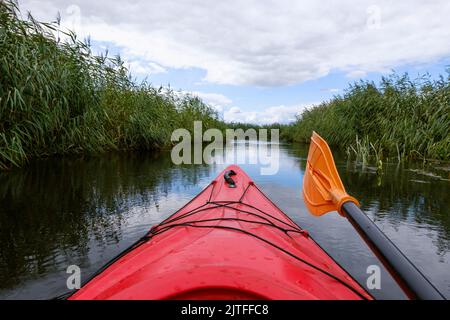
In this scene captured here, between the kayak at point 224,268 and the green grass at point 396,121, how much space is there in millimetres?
6443

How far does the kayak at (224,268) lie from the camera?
943 mm

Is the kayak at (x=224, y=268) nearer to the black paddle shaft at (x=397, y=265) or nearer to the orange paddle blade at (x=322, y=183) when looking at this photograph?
the black paddle shaft at (x=397, y=265)

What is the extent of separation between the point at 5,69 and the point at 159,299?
4.85 m

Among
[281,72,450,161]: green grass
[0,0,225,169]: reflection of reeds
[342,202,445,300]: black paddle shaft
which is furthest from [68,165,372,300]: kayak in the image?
[281,72,450,161]: green grass

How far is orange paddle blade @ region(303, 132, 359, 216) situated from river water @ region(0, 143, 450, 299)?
51 cm

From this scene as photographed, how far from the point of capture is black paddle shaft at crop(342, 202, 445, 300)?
3.56ft

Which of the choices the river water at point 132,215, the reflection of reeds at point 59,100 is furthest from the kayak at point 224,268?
the reflection of reeds at point 59,100

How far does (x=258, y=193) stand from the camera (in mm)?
2918

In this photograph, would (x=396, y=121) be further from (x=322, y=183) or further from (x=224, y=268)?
(x=224, y=268)

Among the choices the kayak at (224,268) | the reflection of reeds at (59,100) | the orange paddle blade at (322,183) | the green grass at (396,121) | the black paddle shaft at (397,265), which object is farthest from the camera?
the green grass at (396,121)

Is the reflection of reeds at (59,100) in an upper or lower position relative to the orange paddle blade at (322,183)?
upper

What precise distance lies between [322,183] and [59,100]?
5.09m

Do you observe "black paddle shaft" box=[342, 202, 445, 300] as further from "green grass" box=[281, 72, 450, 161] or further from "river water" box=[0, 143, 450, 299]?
"green grass" box=[281, 72, 450, 161]
